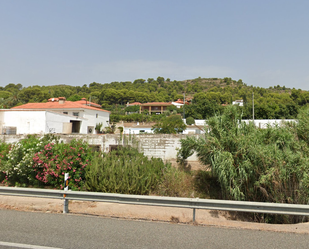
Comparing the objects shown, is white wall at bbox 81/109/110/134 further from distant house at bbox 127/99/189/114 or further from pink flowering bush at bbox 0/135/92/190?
distant house at bbox 127/99/189/114

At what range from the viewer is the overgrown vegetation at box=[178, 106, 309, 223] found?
8.34 metres

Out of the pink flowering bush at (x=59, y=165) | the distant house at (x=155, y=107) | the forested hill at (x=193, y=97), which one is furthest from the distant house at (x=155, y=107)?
the pink flowering bush at (x=59, y=165)

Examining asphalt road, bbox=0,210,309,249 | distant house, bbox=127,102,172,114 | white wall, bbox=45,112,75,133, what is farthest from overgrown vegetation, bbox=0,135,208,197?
distant house, bbox=127,102,172,114

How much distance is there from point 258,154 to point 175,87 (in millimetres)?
158439

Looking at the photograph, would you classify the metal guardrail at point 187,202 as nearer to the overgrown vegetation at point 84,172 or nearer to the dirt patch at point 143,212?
the dirt patch at point 143,212

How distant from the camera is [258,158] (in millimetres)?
8977

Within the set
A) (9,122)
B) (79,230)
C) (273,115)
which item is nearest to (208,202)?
(79,230)

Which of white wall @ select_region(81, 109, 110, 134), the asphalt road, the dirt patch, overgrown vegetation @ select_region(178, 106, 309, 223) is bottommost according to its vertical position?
the dirt patch

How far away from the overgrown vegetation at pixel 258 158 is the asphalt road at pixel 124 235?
321cm

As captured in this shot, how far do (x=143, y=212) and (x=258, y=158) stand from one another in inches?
175

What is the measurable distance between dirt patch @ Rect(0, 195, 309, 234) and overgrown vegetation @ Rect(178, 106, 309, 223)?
4.67 feet

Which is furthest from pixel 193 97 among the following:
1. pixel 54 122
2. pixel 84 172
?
pixel 84 172

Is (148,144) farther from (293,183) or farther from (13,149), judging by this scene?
(293,183)

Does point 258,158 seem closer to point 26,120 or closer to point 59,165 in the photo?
point 59,165
